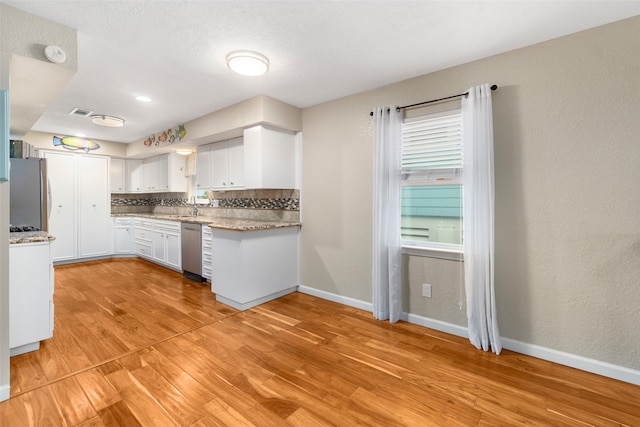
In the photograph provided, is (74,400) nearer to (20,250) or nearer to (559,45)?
(20,250)

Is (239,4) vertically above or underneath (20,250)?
above

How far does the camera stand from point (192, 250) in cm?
426

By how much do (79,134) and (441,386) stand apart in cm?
666

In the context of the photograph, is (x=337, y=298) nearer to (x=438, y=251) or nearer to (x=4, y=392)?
(x=438, y=251)

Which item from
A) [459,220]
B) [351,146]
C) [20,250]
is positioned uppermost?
[351,146]

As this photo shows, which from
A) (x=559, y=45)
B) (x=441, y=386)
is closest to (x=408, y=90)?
(x=559, y=45)

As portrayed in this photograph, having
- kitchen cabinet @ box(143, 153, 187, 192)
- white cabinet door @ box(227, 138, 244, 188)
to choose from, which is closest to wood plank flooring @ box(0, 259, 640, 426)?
white cabinet door @ box(227, 138, 244, 188)

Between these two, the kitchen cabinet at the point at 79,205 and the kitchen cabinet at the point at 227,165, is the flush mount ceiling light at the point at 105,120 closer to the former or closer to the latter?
the kitchen cabinet at the point at 227,165

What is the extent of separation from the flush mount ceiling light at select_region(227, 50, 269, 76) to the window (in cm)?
147

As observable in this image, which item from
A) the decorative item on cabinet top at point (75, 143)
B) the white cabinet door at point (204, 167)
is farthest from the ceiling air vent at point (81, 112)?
the decorative item on cabinet top at point (75, 143)

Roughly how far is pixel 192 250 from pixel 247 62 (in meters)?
2.97

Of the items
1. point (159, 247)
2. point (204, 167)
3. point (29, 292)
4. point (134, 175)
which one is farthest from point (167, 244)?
point (29, 292)

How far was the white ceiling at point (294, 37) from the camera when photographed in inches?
70.3

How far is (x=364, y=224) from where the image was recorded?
318cm
